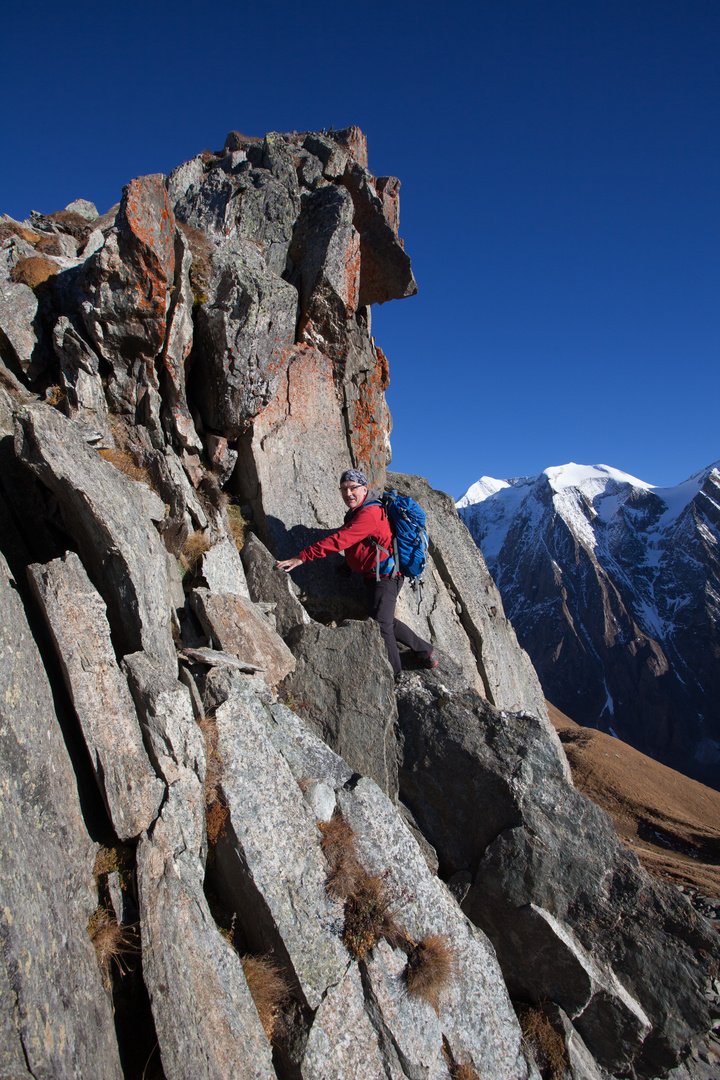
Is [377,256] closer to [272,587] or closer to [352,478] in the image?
[352,478]

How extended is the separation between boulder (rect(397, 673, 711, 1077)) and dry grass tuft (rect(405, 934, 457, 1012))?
1622mm

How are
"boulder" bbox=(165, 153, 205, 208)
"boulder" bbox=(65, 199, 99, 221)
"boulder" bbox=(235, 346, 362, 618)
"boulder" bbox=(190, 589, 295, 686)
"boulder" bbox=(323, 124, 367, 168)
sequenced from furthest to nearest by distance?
"boulder" bbox=(65, 199, 99, 221)
"boulder" bbox=(323, 124, 367, 168)
"boulder" bbox=(165, 153, 205, 208)
"boulder" bbox=(235, 346, 362, 618)
"boulder" bbox=(190, 589, 295, 686)

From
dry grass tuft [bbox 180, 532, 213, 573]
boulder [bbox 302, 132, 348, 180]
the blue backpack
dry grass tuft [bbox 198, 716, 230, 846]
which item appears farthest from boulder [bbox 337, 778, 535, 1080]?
boulder [bbox 302, 132, 348, 180]

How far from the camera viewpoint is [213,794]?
21.1 ft

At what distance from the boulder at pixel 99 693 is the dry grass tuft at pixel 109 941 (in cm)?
77

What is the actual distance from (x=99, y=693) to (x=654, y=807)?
36450 mm

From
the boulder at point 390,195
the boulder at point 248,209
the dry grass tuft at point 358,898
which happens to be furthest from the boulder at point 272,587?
the boulder at point 390,195

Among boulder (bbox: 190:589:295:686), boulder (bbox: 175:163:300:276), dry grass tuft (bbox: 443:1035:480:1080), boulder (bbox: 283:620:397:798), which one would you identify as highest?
boulder (bbox: 175:163:300:276)

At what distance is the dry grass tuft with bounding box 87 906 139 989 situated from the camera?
5137 mm

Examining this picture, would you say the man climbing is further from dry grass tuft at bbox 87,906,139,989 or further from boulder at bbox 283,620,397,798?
dry grass tuft at bbox 87,906,139,989

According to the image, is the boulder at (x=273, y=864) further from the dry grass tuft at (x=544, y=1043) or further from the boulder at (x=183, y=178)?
the boulder at (x=183, y=178)

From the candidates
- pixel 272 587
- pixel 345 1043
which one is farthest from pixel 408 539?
pixel 345 1043

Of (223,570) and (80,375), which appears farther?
(80,375)

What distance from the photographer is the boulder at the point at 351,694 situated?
28.2ft
